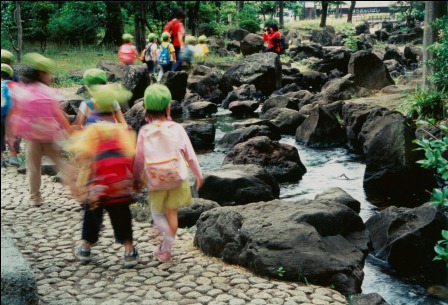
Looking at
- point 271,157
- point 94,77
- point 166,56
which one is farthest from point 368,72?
point 94,77

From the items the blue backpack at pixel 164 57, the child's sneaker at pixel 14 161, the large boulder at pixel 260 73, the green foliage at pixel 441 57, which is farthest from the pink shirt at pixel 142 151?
the large boulder at pixel 260 73

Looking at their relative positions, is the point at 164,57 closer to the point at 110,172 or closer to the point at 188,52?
the point at 188,52

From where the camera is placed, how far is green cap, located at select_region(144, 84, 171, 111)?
5.60 m

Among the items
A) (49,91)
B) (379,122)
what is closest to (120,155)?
(49,91)

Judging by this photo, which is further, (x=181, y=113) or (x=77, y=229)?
(x=181, y=113)

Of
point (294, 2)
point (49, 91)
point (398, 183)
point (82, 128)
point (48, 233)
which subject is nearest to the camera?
point (49, 91)

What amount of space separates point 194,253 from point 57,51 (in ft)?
8.42

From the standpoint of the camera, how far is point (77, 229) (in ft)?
21.8

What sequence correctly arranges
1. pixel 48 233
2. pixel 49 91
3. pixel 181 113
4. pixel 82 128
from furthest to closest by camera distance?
pixel 181 113 → pixel 48 233 → pixel 82 128 → pixel 49 91

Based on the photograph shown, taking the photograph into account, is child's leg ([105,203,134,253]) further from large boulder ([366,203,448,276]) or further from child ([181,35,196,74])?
child ([181,35,196,74])

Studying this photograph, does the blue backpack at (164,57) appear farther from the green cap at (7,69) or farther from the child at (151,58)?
the green cap at (7,69)

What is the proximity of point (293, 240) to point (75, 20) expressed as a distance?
124 inches

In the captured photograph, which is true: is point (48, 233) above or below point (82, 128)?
below

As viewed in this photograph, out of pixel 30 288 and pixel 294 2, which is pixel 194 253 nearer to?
pixel 30 288
